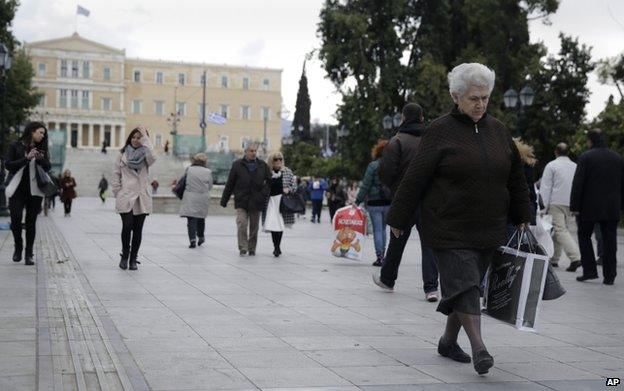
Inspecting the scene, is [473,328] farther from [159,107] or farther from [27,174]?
[159,107]

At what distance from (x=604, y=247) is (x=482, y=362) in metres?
7.10

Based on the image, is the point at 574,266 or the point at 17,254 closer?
the point at 17,254

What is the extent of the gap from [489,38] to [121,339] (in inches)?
1717

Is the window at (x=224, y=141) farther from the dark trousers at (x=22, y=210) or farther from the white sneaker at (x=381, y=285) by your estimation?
the white sneaker at (x=381, y=285)

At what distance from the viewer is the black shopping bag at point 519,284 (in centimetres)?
590

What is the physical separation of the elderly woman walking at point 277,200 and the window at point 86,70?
4310 inches

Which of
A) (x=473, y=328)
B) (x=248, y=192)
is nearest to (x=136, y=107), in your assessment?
(x=248, y=192)

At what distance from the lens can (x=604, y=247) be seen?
1217 cm

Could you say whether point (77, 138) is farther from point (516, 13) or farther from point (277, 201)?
point (277, 201)

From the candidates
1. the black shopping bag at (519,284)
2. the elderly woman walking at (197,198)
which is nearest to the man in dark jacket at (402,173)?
the black shopping bag at (519,284)

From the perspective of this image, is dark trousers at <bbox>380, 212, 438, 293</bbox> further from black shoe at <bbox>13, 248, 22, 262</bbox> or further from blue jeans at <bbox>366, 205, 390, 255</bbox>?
black shoe at <bbox>13, 248, 22, 262</bbox>

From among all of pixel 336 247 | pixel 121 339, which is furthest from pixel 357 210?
pixel 121 339

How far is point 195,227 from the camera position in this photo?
16.9m

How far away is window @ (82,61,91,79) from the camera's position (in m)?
121
